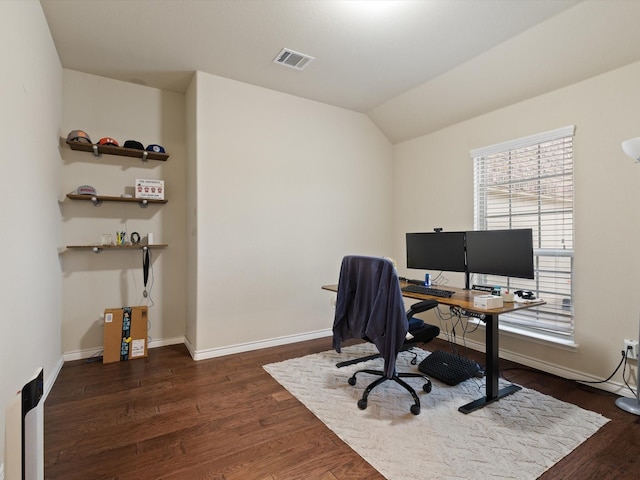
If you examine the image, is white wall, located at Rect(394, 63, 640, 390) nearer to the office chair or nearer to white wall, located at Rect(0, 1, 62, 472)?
the office chair

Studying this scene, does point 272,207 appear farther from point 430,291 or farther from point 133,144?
point 430,291

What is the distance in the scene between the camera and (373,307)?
7.63 feet

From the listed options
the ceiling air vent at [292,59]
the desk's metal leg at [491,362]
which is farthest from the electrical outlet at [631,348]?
the ceiling air vent at [292,59]

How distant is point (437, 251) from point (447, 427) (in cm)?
166

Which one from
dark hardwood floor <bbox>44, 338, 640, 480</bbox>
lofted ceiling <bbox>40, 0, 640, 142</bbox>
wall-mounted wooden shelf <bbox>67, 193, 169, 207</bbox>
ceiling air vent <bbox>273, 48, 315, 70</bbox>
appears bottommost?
dark hardwood floor <bbox>44, 338, 640, 480</bbox>

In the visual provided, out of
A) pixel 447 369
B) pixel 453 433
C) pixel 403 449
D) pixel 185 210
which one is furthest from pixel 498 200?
pixel 185 210

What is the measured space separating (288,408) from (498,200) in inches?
114

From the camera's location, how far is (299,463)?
181cm

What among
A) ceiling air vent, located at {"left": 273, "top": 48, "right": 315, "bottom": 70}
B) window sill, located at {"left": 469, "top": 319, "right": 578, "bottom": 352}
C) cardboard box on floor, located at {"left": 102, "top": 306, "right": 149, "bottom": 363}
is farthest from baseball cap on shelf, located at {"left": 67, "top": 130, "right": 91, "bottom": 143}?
window sill, located at {"left": 469, "top": 319, "right": 578, "bottom": 352}

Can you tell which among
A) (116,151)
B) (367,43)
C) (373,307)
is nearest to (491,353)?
(373,307)

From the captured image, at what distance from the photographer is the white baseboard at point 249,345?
3.36 m

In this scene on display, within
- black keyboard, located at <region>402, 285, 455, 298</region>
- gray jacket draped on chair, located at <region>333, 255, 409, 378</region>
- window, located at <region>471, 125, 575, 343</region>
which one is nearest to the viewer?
gray jacket draped on chair, located at <region>333, 255, 409, 378</region>

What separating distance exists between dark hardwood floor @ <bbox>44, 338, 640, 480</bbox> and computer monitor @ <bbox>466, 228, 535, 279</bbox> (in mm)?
964

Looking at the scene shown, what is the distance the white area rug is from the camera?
5.87 feet
